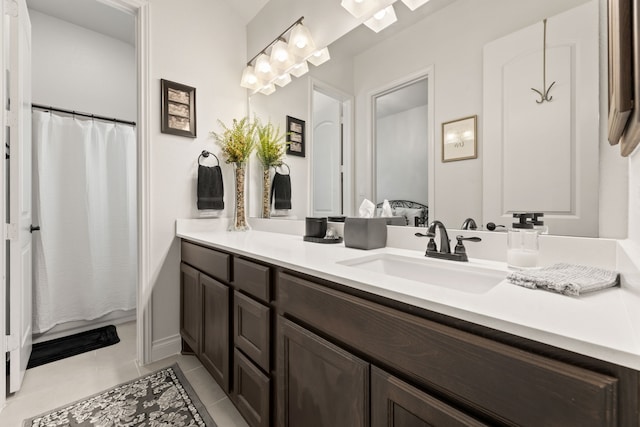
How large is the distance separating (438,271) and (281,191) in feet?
4.59

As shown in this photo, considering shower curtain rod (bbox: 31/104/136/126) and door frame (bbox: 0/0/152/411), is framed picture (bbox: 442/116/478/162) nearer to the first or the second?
door frame (bbox: 0/0/152/411)

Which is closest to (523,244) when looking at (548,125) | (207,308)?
(548,125)

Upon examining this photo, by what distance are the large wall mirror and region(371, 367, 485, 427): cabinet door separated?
0.72m

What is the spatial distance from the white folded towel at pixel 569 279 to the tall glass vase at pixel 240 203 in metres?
1.82

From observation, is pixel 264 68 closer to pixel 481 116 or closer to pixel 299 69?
pixel 299 69

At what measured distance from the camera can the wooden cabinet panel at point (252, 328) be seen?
1077 millimetres

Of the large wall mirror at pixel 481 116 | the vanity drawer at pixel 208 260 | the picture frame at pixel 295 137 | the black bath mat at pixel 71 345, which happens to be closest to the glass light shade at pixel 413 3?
the large wall mirror at pixel 481 116

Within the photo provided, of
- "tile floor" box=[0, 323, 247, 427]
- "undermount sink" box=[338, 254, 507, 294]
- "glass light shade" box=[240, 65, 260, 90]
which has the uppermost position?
"glass light shade" box=[240, 65, 260, 90]

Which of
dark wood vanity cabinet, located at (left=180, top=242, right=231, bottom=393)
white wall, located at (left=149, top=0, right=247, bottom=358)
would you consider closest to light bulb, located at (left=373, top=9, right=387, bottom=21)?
white wall, located at (left=149, top=0, right=247, bottom=358)

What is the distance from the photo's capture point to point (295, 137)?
198cm

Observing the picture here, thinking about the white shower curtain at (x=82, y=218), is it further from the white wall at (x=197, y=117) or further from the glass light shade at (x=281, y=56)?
the glass light shade at (x=281, y=56)

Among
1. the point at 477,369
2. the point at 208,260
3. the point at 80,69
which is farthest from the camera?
the point at 80,69

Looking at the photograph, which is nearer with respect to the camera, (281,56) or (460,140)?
(460,140)

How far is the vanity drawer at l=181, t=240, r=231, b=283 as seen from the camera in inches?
53.2
